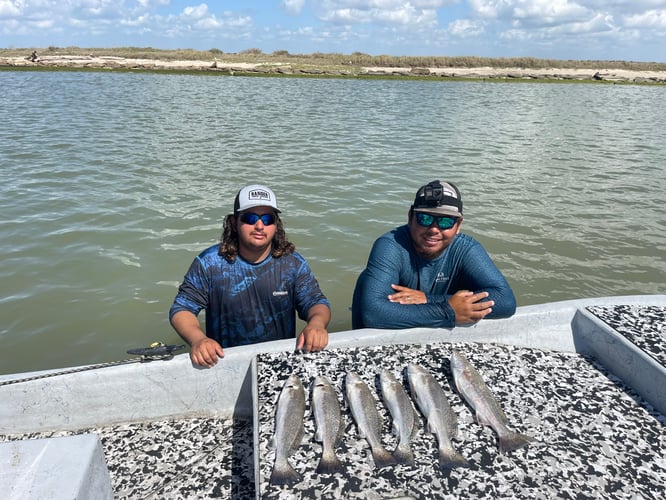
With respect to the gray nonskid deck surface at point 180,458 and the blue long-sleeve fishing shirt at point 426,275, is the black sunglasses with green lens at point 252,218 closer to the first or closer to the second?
the blue long-sleeve fishing shirt at point 426,275

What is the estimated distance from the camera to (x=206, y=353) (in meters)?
3.28

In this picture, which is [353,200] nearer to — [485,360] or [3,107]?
[485,360]

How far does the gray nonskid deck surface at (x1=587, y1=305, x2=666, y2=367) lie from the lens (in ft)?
10.7

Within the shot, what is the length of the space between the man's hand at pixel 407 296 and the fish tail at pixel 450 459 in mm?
1507

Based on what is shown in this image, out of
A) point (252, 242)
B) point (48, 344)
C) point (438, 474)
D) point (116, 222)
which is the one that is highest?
point (252, 242)

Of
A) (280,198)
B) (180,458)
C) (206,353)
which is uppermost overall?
Answer: (206,353)

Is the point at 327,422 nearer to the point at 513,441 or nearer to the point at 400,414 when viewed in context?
the point at 400,414

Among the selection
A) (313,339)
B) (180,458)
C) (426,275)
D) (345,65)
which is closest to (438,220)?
(426,275)

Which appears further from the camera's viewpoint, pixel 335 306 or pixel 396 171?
pixel 396 171

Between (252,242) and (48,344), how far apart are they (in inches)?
182

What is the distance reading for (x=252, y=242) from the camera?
3.93 metres

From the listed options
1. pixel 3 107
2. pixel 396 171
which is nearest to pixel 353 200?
pixel 396 171

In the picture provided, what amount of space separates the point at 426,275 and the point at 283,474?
235cm

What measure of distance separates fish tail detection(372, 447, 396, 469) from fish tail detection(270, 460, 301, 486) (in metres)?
0.42
